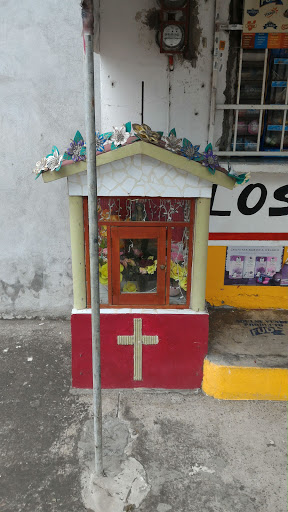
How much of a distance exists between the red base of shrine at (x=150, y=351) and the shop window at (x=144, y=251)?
200mm

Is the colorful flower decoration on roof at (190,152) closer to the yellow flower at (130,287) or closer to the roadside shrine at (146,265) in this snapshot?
the roadside shrine at (146,265)

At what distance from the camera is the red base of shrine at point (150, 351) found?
4.30 m

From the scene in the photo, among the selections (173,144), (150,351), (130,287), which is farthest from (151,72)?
(150,351)

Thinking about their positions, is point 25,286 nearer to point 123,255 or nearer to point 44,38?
point 123,255

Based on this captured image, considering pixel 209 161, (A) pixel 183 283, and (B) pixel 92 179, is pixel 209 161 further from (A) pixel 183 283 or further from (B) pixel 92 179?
(B) pixel 92 179

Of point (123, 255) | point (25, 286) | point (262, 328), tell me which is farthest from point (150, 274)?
point (25, 286)

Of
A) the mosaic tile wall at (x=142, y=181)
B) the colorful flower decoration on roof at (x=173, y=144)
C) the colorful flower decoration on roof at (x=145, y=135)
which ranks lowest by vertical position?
the mosaic tile wall at (x=142, y=181)

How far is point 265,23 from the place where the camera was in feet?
15.7

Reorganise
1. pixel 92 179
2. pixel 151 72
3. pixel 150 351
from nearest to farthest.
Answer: pixel 92 179, pixel 150 351, pixel 151 72

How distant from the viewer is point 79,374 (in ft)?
14.6

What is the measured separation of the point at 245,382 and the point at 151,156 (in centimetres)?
263

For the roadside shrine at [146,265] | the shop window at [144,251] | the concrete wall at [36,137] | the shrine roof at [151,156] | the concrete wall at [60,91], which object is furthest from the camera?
the concrete wall at [36,137]

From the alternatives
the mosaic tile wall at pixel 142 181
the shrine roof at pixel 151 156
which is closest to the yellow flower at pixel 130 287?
the mosaic tile wall at pixel 142 181

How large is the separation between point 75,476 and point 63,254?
3256 millimetres
